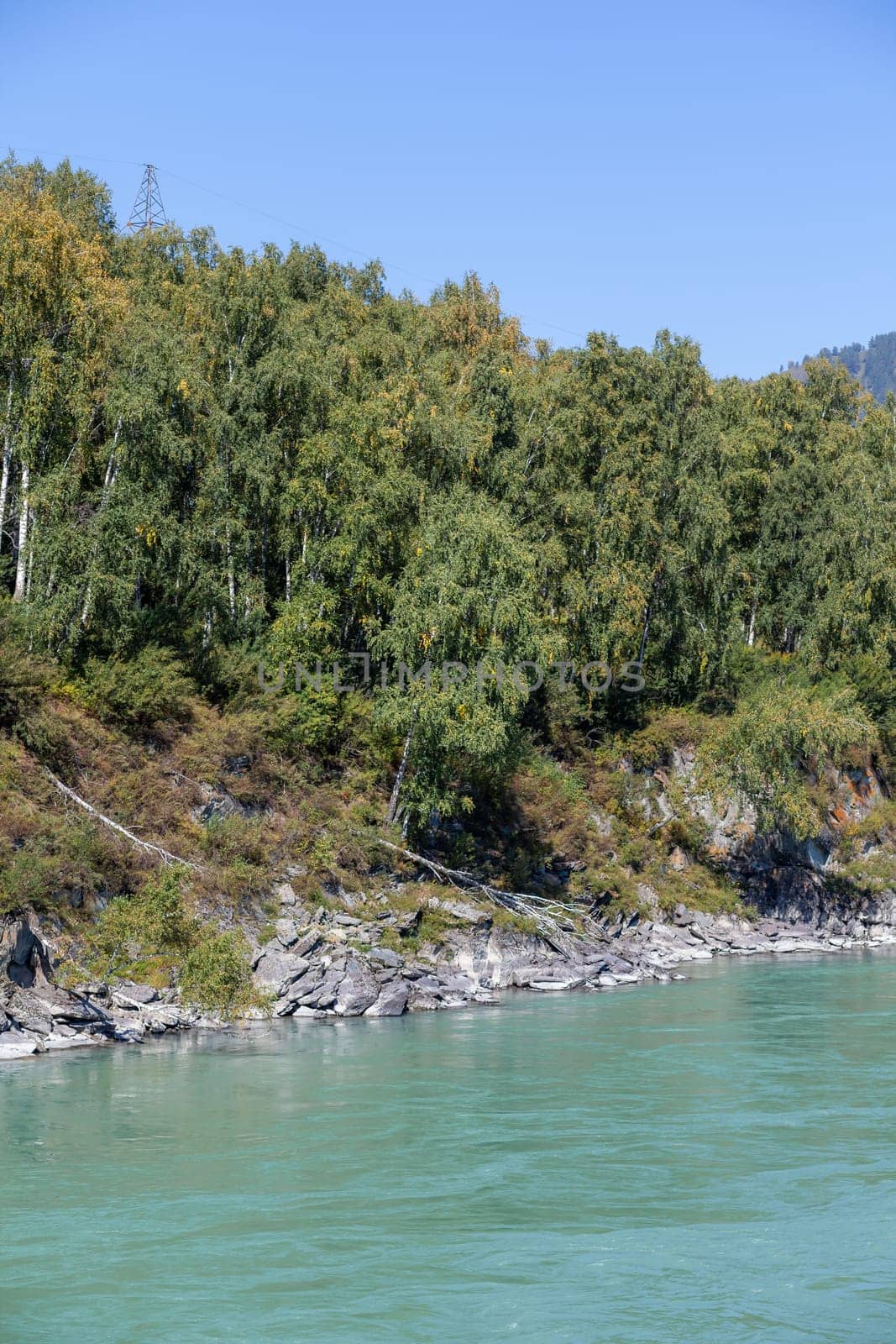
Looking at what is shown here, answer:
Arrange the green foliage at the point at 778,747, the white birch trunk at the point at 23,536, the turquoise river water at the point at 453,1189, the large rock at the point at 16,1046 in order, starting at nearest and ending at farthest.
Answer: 1. the turquoise river water at the point at 453,1189
2. the large rock at the point at 16,1046
3. the white birch trunk at the point at 23,536
4. the green foliage at the point at 778,747

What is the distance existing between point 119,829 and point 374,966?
622 centimetres

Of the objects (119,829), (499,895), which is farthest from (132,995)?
(499,895)

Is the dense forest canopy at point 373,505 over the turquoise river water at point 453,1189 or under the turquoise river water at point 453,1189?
over

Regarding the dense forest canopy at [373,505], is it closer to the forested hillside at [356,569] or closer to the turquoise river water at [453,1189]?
the forested hillside at [356,569]

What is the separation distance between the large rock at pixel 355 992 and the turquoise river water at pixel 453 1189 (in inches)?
86.9

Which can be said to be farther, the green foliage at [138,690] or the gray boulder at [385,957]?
the green foliage at [138,690]

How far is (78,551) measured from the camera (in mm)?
30938

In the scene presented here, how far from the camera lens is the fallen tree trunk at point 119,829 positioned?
1085 inches

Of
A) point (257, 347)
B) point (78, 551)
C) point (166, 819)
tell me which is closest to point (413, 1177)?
point (166, 819)

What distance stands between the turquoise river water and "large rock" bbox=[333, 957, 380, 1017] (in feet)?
7.24

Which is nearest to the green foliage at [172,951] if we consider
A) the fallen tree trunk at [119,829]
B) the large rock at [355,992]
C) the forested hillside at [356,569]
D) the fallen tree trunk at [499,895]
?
the forested hillside at [356,569]

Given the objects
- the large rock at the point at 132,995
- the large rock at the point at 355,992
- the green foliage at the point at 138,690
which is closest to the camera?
the large rock at the point at 132,995

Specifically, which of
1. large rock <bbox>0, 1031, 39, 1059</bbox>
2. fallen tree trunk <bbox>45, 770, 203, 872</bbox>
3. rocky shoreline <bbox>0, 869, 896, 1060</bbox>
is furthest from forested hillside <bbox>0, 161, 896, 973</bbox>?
large rock <bbox>0, 1031, 39, 1059</bbox>

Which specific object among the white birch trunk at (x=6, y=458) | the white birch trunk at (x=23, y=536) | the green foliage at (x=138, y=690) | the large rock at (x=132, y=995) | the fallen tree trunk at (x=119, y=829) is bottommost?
the large rock at (x=132, y=995)
